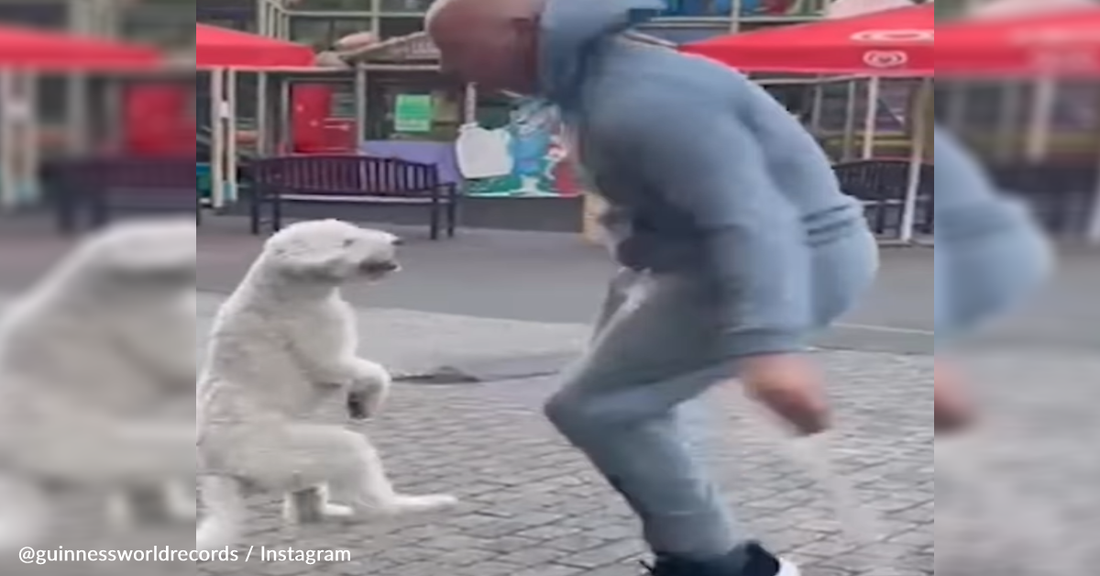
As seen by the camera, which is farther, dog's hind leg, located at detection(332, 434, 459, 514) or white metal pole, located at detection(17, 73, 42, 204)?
dog's hind leg, located at detection(332, 434, 459, 514)

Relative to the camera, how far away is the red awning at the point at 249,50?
80.5 inches

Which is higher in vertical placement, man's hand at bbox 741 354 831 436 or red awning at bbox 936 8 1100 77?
red awning at bbox 936 8 1100 77

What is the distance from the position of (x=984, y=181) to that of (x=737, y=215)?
2.44 feet

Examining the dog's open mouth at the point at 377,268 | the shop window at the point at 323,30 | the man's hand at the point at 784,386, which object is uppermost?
the shop window at the point at 323,30

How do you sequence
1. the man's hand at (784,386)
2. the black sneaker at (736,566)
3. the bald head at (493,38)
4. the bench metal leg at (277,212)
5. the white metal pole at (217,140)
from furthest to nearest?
the bench metal leg at (277,212) → the black sneaker at (736,566) → the bald head at (493,38) → the man's hand at (784,386) → the white metal pole at (217,140)

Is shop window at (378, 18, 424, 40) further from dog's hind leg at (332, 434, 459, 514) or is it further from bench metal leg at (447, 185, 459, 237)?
dog's hind leg at (332, 434, 459, 514)

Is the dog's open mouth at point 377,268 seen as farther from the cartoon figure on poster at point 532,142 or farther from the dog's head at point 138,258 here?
the dog's head at point 138,258

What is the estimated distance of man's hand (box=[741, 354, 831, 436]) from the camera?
204 centimetres

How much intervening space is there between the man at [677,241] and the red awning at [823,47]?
0.27m

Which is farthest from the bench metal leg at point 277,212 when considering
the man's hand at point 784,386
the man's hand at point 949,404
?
the man's hand at point 949,404

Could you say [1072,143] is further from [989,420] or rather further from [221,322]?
[221,322]

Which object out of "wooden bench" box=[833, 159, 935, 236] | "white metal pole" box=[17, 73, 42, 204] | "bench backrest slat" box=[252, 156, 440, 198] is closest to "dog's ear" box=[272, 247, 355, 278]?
"bench backrest slat" box=[252, 156, 440, 198]

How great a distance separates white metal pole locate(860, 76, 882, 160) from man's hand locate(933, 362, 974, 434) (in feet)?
3.82

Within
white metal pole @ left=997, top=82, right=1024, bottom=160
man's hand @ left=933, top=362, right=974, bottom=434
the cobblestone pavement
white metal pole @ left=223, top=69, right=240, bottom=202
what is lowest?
the cobblestone pavement
